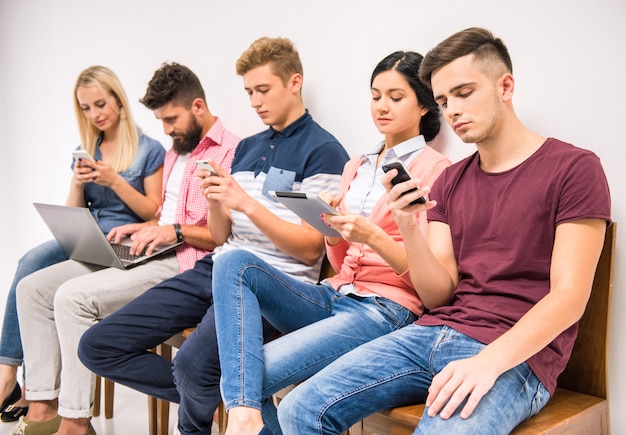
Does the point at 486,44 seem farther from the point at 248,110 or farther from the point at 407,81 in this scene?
the point at 248,110

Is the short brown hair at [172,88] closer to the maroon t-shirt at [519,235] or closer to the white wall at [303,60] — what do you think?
the white wall at [303,60]

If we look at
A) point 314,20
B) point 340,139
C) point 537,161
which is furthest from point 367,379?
point 314,20

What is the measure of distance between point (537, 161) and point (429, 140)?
582 millimetres

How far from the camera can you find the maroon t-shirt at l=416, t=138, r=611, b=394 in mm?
1300

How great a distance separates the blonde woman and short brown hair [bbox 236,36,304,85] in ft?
2.57

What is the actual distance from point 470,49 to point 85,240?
160 centimetres

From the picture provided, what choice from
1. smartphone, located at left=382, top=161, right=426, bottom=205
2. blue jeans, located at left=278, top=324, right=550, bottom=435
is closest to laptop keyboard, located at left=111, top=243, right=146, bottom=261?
blue jeans, located at left=278, top=324, right=550, bottom=435

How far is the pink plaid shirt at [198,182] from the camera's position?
2.45 metres

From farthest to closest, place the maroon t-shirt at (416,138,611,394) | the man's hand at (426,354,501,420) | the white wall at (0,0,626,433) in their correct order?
the white wall at (0,0,626,433), the maroon t-shirt at (416,138,611,394), the man's hand at (426,354,501,420)

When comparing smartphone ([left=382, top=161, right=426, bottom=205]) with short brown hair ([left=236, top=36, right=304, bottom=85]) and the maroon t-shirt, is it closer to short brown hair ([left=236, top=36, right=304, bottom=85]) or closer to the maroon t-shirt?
the maroon t-shirt

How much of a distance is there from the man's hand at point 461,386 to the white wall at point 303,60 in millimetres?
581

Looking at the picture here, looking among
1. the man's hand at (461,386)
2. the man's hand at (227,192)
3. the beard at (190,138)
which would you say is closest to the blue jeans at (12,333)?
the beard at (190,138)

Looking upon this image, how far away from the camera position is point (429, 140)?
195cm

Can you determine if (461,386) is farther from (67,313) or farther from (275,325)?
(67,313)
